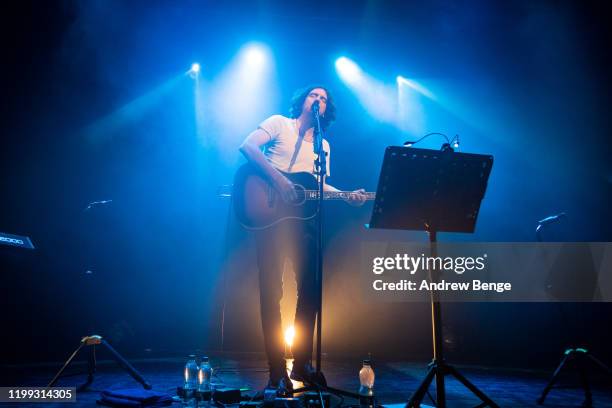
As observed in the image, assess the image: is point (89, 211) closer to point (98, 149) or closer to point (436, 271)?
point (98, 149)

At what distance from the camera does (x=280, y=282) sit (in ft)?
11.4

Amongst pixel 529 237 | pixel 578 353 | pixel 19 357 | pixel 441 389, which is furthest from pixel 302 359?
pixel 529 237

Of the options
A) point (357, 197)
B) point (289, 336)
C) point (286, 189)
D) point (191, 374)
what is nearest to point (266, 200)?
point (286, 189)

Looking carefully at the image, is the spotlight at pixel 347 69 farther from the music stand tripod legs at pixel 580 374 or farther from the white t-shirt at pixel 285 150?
the music stand tripod legs at pixel 580 374

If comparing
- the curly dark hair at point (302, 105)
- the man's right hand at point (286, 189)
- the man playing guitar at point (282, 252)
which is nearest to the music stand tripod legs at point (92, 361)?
the man playing guitar at point (282, 252)

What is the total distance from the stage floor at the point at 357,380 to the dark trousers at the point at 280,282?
471 mm

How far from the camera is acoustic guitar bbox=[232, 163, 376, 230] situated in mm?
3494

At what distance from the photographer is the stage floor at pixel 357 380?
11.4 feet

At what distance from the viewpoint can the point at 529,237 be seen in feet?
17.8

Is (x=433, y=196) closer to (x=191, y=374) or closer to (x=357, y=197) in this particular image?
(x=357, y=197)

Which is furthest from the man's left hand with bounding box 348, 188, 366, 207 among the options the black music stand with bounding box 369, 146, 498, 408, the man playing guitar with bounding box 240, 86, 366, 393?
the black music stand with bounding box 369, 146, 498, 408

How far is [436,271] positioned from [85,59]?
457 cm

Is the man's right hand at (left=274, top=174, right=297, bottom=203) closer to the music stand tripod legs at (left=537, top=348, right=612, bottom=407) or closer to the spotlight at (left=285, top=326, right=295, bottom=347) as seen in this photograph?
the music stand tripod legs at (left=537, top=348, right=612, bottom=407)

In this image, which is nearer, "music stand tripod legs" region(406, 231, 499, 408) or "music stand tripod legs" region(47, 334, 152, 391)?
"music stand tripod legs" region(406, 231, 499, 408)
